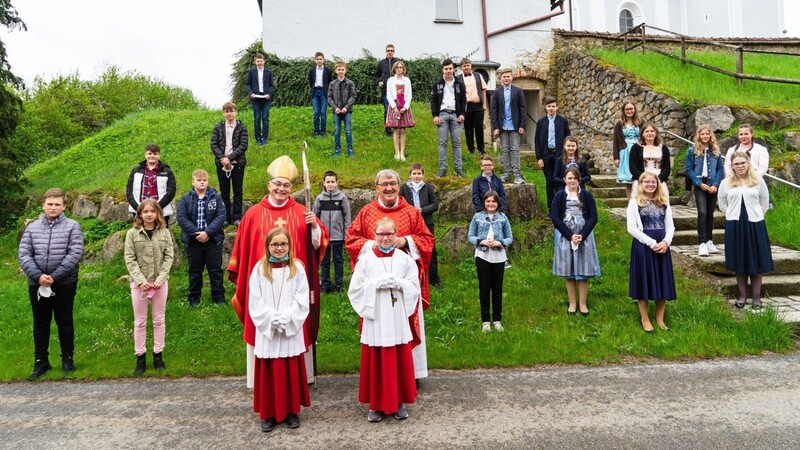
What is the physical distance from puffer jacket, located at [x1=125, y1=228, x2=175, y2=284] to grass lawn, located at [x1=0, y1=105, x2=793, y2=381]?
3.21 feet

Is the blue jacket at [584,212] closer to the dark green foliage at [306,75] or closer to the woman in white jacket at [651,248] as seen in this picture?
the woman in white jacket at [651,248]

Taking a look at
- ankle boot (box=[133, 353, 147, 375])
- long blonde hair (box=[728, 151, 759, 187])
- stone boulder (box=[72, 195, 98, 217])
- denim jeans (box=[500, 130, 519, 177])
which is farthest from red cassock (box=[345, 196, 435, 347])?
stone boulder (box=[72, 195, 98, 217])

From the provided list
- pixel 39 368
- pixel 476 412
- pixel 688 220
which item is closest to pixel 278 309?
pixel 476 412

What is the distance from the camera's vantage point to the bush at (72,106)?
1003 inches

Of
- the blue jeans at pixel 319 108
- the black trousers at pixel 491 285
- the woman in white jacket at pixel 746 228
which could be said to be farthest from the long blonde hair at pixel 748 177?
the blue jeans at pixel 319 108

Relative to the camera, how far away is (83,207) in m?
11.4

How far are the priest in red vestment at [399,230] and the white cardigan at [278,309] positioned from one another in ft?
2.58

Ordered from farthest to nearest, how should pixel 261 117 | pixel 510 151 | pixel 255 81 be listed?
pixel 261 117 → pixel 255 81 → pixel 510 151

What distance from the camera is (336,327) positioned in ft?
21.6

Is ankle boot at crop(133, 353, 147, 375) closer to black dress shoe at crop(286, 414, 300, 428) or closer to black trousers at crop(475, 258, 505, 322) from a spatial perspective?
black dress shoe at crop(286, 414, 300, 428)

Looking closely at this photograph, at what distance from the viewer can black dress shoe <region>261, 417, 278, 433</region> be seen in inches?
159

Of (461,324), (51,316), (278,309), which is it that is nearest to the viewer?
(278,309)

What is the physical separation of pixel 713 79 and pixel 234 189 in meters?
12.7

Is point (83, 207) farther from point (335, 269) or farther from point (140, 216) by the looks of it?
point (335, 269)
